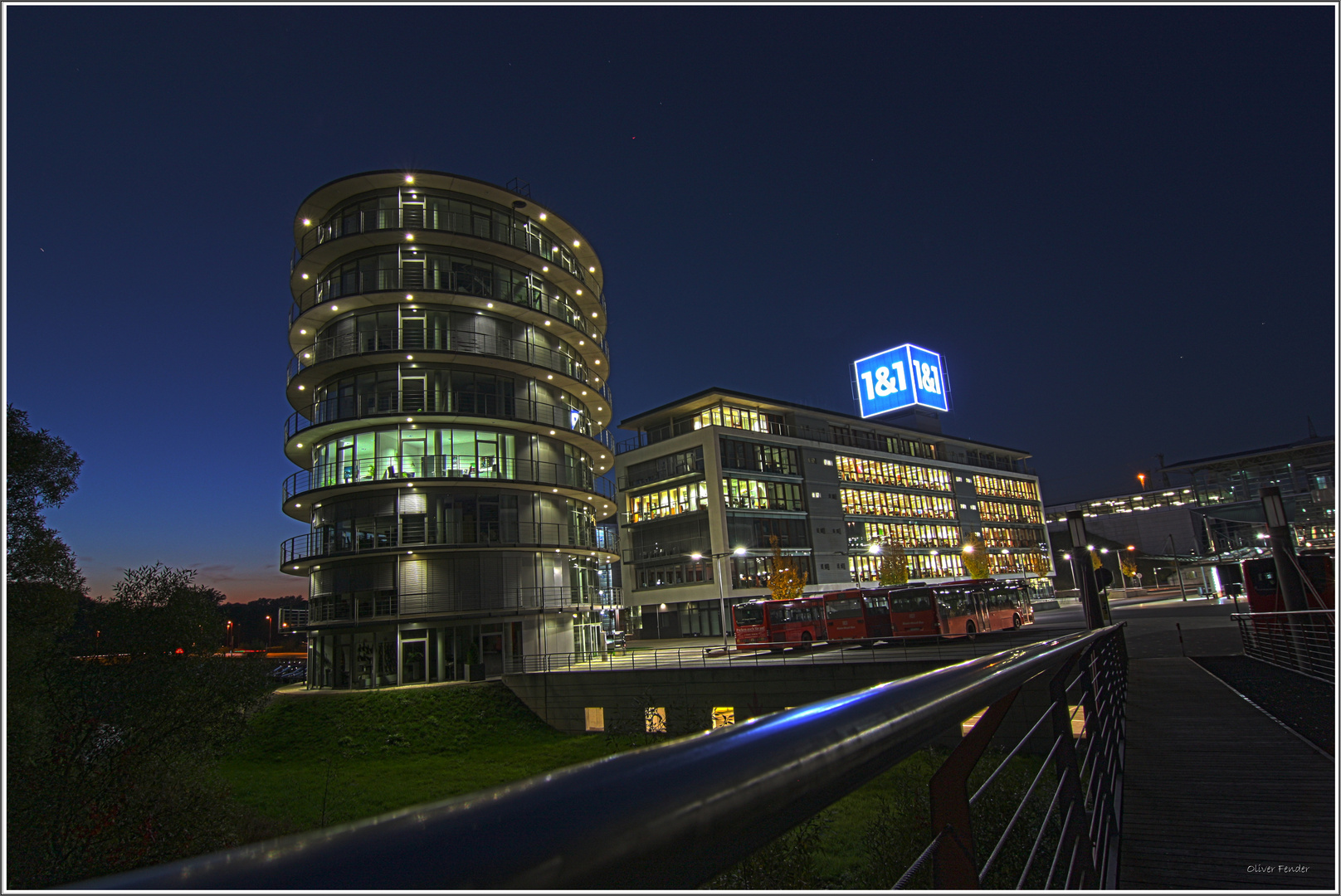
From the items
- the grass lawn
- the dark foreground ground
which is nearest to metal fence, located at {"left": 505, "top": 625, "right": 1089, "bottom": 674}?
the grass lawn

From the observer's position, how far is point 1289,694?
12.3m

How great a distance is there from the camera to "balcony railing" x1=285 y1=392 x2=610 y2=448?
33.3 m

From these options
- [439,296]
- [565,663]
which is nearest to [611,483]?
[565,663]

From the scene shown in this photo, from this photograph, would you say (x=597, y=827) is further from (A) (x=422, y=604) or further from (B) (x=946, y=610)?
(B) (x=946, y=610)

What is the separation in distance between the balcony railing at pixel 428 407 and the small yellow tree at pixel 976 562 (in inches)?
1891

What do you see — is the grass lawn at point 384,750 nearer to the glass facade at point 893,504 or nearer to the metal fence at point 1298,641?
the metal fence at point 1298,641

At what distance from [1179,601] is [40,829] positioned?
2790 inches

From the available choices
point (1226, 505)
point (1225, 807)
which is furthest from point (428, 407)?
point (1226, 505)

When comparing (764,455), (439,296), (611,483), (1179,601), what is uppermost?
(439,296)

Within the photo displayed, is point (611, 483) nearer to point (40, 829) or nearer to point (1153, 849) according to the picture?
point (40, 829)

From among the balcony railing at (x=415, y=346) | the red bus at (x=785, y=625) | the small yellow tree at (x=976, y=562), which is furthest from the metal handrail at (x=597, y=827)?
the small yellow tree at (x=976, y=562)

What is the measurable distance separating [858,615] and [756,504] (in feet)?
67.6

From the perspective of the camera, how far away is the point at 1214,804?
602 centimetres

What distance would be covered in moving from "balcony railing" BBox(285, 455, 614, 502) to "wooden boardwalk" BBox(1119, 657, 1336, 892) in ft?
92.7
